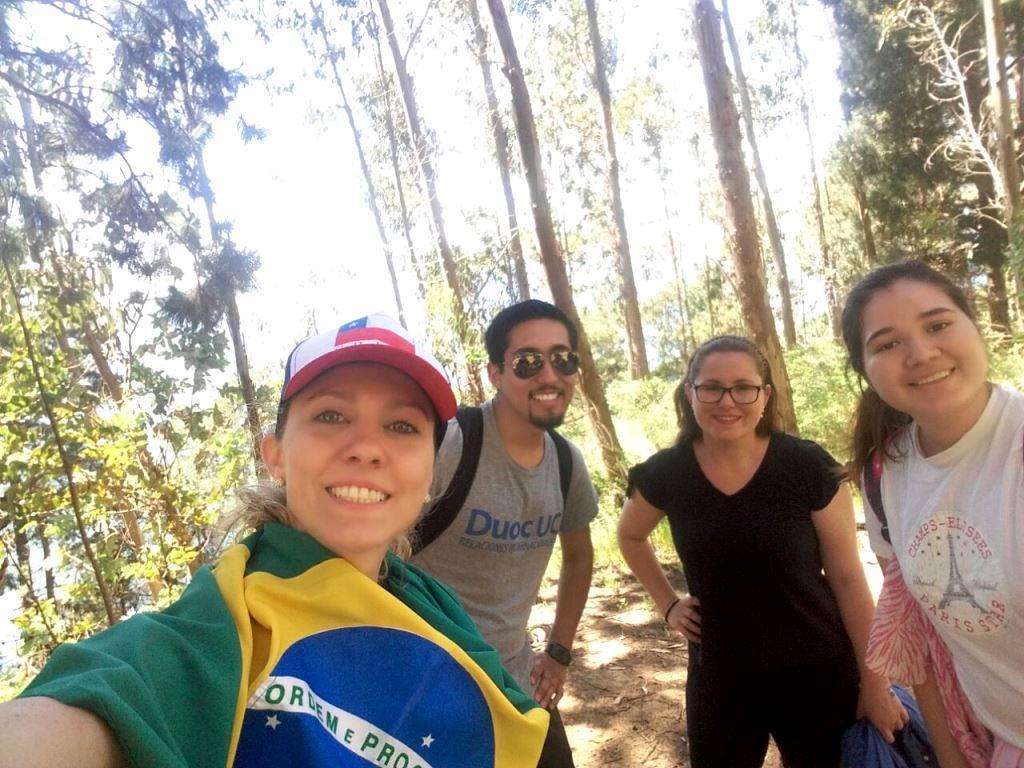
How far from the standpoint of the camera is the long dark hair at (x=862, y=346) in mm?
1550

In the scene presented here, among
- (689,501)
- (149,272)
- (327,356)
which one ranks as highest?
(149,272)

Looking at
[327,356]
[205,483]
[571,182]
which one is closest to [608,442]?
[205,483]

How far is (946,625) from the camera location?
1378 millimetres

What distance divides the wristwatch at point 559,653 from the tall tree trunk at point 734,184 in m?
3.65

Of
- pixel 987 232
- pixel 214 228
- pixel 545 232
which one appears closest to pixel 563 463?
pixel 545 232

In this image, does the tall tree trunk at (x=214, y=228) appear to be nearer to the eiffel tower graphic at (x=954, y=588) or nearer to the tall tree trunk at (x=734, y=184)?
the tall tree trunk at (x=734, y=184)

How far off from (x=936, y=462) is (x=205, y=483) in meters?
5.63

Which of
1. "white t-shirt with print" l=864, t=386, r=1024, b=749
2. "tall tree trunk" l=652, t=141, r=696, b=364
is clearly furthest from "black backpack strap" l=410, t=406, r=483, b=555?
"tall tree trunk" l=652, t=141, r=696, b=364

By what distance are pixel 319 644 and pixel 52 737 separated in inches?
12.9

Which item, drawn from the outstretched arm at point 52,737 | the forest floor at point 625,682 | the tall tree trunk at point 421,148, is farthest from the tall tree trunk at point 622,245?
the outstretched arm at point 52,737

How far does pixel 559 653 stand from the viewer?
2264 millimetres

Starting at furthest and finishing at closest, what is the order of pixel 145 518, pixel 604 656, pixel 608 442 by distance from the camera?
pixel 608 442 < pixel 145 518 < pixel 604 656

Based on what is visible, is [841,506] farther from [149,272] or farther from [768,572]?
[149,272]

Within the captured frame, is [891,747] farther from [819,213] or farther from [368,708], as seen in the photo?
[819,213]
